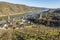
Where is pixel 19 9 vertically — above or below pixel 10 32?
below

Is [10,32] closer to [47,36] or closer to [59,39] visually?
[47,36]

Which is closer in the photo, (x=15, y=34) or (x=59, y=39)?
(x=59, y=39)

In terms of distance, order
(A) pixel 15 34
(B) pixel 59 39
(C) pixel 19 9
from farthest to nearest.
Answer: (C) pixel 19 9, (A) pixel 15 34, (B) pixel 59 39

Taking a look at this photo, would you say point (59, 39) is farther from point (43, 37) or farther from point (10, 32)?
point (10, 32)

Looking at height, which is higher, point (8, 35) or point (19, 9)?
point (8, 35)

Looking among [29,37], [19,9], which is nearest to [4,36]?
[29,37]

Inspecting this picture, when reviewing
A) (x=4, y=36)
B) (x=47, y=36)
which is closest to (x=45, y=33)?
(x=47, y=36)

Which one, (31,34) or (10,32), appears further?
(10,32)

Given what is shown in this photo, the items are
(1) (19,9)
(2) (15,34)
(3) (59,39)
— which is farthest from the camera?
(1) (19,9)

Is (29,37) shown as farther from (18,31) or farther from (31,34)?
(18,31)
